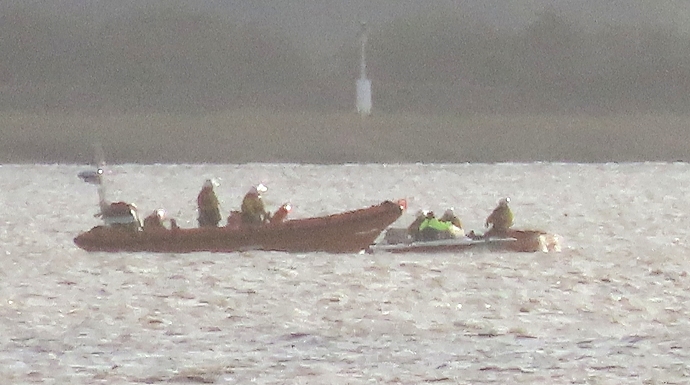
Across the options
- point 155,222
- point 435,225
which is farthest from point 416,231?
point 155,222

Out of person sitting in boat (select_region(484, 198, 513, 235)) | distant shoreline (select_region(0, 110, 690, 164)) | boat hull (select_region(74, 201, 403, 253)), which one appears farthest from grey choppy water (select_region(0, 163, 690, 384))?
distant shoreline (select_region(0, 110, 690, 164))

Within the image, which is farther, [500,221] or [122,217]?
[500,221]

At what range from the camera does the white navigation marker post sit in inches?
866

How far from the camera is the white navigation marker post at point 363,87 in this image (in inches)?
866

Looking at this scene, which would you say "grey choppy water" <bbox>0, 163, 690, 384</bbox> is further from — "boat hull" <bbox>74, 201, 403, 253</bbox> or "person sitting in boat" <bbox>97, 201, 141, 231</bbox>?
"person sitting in boat" <bbox>97, 201, 141, 231</bbox>

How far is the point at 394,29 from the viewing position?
23.8m

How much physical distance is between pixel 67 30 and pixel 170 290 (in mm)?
18231

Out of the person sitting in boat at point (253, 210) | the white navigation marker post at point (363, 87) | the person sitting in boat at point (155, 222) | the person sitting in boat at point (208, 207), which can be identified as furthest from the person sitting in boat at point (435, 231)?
the white navigation marker post at point (363, 87)

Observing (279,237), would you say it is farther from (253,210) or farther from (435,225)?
(435,225)

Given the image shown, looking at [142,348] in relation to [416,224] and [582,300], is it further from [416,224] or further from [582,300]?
[416,224]

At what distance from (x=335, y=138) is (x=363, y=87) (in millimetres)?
2510

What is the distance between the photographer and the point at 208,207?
8.15m

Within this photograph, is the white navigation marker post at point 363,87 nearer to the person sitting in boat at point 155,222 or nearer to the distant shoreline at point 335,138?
the distant shoreline at point 335,138

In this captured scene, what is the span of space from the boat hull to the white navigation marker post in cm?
1401
